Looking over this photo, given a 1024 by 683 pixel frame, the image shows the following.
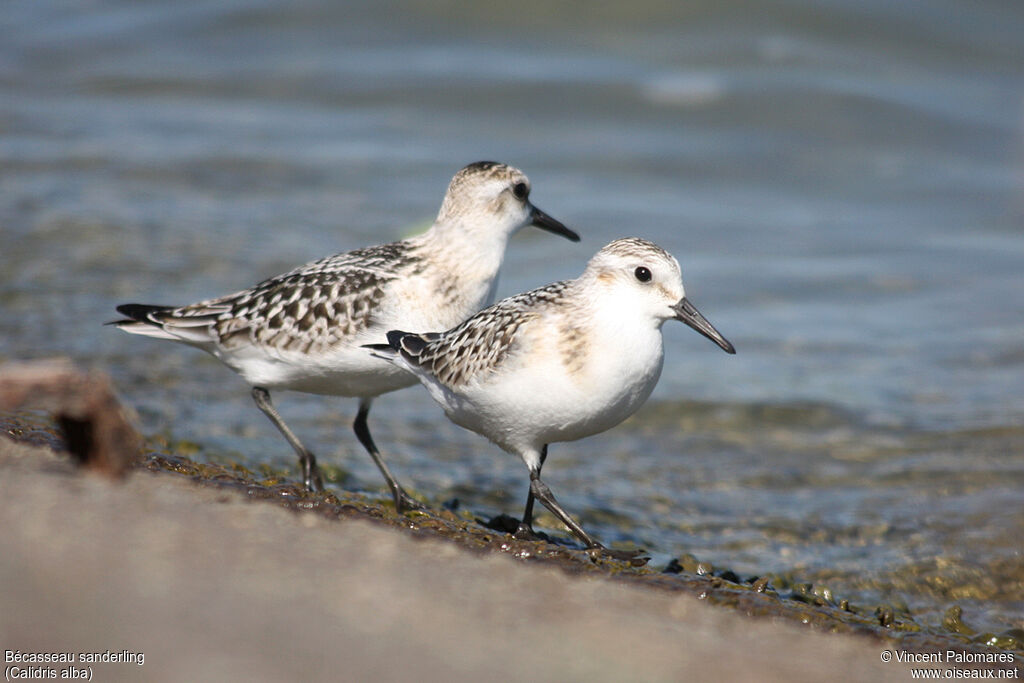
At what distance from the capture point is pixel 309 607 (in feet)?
12.6

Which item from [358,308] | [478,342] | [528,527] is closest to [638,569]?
[528,527]

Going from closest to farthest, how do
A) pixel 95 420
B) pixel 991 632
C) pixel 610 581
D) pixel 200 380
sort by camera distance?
pixel 95 420, pixel 610 581, pixel 991 632, pixel 200 380

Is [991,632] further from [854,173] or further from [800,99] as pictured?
[800,99]

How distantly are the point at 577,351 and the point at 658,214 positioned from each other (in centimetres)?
794

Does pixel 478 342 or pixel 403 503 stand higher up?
pixel 478 342

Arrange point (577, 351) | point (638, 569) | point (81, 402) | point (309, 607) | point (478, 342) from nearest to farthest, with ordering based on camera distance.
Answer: point (309, 607), point (81, 402), point (577, 351), point (638, 569), point (478, 342)

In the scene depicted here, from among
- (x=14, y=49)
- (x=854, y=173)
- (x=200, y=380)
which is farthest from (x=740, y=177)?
(x=14, y=49)

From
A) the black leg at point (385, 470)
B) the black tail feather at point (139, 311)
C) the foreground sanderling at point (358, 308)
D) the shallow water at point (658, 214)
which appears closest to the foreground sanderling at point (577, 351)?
the foreground sanderling at point (358, 308)

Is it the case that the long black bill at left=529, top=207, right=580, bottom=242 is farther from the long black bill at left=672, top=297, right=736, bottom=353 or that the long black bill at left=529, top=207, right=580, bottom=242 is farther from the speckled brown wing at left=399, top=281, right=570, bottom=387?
the long black bill at left=672, top=297, right=736, bottom=353

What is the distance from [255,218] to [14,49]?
7.65m

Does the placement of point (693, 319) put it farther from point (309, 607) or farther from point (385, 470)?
point (309, 607)

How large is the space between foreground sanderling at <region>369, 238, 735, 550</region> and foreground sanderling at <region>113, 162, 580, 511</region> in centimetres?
69

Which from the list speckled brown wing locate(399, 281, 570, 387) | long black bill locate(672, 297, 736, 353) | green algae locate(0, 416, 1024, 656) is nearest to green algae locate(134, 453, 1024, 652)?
green algae locate(0, 416, 1024, 656)

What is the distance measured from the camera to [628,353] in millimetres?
5391
